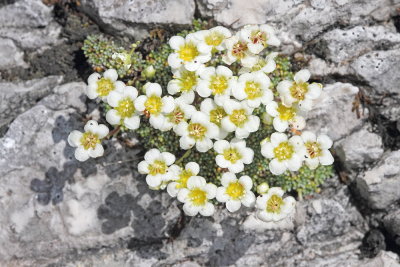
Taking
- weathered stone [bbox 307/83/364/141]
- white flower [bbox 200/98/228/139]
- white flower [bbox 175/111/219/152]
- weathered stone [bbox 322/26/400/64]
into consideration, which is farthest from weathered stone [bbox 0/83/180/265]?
weathered stone [bbox 322/26/400/64]

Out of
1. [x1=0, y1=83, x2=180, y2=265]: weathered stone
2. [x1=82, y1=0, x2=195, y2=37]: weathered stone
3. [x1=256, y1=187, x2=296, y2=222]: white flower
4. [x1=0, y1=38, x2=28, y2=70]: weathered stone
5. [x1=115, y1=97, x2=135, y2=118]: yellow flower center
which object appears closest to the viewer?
[x1=256, y1=187, x2=296, y2=222]: white flower

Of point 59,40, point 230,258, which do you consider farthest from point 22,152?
point 230,258

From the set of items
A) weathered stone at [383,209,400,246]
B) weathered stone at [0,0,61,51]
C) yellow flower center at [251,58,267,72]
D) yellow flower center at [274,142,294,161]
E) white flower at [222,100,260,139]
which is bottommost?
weathered stone at [383,209,400,246]

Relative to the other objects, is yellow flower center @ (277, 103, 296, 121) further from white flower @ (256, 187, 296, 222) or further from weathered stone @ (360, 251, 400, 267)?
weathered stone @ (360, 251, 400, 267)

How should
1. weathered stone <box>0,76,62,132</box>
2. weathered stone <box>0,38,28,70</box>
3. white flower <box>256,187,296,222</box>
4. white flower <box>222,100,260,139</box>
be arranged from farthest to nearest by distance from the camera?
weathered stone <box>0,38,28,70</box>
weathered stone <box>0,76,62,132</box>
white flower <box>256,187,296,222</box>
white flower <box>222,100,260,139</box>

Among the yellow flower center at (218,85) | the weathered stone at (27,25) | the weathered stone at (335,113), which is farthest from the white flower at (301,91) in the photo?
the weathered stone at (27,25)

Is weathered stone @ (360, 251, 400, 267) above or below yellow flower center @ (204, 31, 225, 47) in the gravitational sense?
below

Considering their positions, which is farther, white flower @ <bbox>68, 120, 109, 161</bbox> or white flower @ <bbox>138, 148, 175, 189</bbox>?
white flower @ <bbox>68, 120, 109, 161</bbox>
